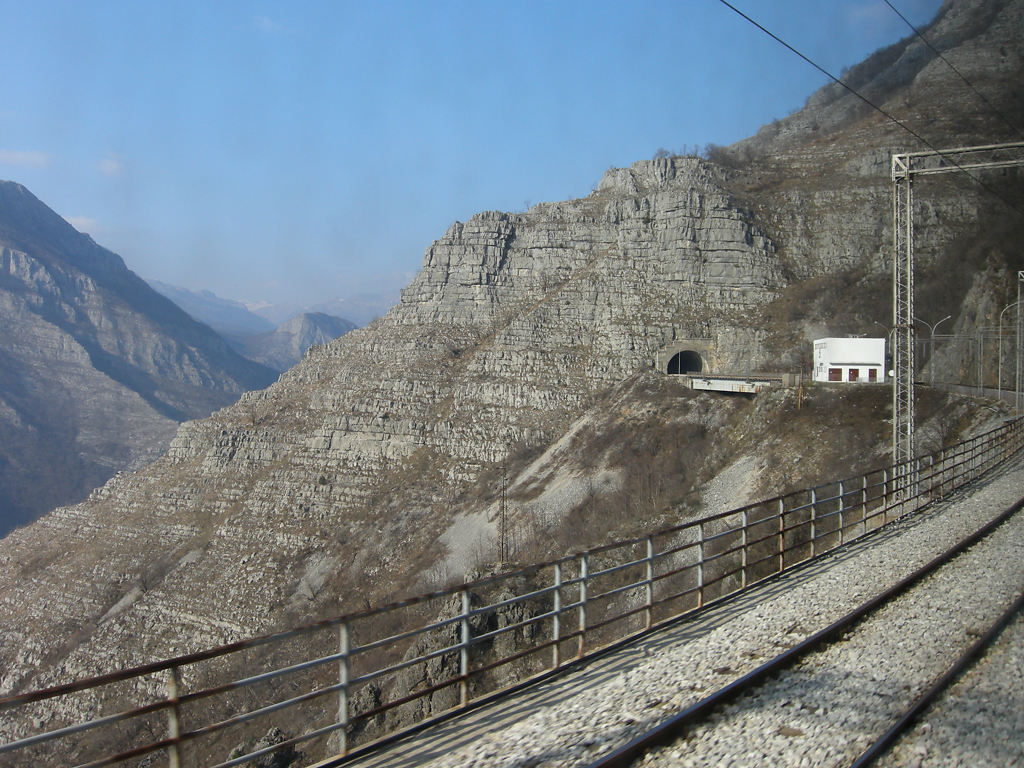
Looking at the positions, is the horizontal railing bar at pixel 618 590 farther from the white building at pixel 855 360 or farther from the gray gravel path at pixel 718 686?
the white building at pixel 855 360

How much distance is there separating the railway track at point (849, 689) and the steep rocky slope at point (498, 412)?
97.2ft

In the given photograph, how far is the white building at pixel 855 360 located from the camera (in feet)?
161

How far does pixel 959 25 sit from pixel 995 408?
11428 centimetres

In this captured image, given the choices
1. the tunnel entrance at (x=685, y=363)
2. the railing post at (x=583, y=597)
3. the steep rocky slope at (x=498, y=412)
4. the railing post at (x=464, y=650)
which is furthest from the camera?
the tunnel entrance at (x=685, y=363)

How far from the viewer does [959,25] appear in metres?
122

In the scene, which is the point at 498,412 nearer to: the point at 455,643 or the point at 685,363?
the point at 685,363

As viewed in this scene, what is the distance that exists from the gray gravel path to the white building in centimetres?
3939

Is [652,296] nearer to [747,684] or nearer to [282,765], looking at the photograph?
[282,765]

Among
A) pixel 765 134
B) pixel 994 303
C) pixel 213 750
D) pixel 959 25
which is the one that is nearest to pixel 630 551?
pixel 213 750

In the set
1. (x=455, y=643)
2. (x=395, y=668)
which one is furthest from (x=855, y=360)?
(x=395, y=668)

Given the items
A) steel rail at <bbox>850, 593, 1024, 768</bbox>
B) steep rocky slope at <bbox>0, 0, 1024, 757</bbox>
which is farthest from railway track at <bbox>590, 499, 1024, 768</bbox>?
steep rocky slope at <bbox>0, 0, 1024, 757</bbox>

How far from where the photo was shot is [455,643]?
60.9 feet

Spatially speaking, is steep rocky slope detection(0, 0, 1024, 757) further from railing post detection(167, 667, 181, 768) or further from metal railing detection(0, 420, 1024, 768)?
railing post detection(167, 667, 181, 768)

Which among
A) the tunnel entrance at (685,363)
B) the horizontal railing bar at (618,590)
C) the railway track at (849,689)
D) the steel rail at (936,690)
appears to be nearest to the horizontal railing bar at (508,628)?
the horizontal railing bar at (618,590)
